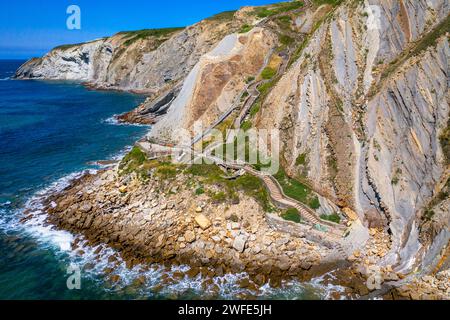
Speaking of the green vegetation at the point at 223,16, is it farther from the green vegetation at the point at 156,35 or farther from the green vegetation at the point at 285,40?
the green vegetation at the point at 285,40

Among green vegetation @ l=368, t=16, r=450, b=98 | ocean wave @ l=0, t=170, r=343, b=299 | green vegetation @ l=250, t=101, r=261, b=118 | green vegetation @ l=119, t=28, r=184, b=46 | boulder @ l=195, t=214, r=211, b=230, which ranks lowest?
ocean wave @ l=0, t=170, r=343, b=299

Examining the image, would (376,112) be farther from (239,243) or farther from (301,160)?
(239,243)

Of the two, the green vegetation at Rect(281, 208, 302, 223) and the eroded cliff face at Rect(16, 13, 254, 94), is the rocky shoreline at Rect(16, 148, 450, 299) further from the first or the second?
the eroded cliff face at Rect(16, 13, 254, 94)

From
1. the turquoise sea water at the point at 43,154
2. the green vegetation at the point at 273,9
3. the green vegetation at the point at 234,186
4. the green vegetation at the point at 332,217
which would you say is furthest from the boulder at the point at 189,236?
the green vegetation at the point at 273,9

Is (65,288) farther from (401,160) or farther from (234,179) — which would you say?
(401,160)

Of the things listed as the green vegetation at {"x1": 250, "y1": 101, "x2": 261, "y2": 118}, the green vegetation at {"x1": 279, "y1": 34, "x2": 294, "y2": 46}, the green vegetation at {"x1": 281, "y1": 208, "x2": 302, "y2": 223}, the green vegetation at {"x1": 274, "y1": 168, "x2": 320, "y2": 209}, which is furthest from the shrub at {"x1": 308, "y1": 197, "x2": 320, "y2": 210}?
the green vegetation at {"x1": 279, "y1": 34, "x2": 294, "y2": 46}

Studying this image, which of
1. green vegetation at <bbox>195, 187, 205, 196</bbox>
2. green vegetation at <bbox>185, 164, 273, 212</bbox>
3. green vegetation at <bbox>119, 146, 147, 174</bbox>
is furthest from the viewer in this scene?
green vegetation at <bbox>119, 146, 147, 174</bbox>

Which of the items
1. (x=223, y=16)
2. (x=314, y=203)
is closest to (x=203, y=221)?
(x=314, y=203)
